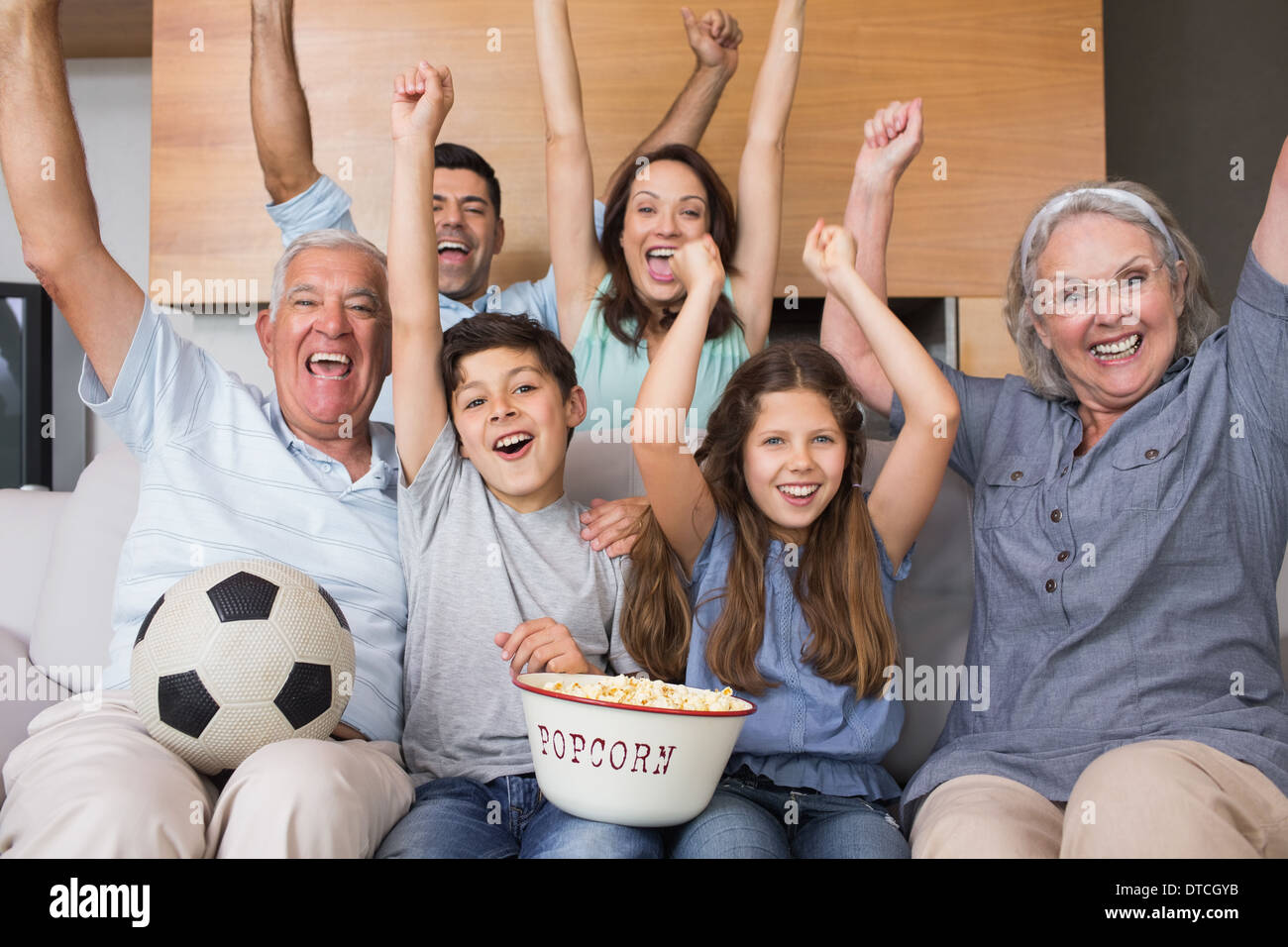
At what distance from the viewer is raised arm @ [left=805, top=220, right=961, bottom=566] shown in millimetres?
1517

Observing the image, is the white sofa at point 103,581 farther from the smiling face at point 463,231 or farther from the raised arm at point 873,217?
the smiling face at point 463,231

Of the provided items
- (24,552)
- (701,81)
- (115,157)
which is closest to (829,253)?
(701,81)

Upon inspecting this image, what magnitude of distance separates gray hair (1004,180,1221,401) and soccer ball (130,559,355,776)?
1092 mm

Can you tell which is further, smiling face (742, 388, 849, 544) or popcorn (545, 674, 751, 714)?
smiling face (742, 388, 849, 544)

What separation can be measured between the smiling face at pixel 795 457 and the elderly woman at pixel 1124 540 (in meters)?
0.12

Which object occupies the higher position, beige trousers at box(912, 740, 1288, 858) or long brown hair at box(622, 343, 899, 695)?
long brown hair at box(622, 343, 899, 695)

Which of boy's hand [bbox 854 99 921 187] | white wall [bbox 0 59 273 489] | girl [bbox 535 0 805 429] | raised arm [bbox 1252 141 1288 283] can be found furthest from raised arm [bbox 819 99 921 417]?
white wall [bbox 0 59 273 489]

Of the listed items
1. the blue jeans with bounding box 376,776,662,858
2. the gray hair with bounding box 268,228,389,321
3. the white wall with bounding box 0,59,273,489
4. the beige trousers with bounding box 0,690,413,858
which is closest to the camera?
the beige trousers with bounding box 0,690,413,858

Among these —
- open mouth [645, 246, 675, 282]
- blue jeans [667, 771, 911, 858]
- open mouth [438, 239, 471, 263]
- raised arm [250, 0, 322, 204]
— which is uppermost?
raised arm [250, 0, 322, 204]

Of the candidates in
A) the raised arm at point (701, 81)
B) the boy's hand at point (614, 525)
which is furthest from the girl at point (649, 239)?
the boy's hand at point (614, 525)

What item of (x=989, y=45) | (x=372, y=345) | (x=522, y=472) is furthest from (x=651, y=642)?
(x=989, y=45)

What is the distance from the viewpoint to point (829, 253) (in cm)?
154

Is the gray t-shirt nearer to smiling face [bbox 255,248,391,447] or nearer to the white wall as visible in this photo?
smiling face [bbox 255,248,391,447]

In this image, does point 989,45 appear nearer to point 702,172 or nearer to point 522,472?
point 702,172
